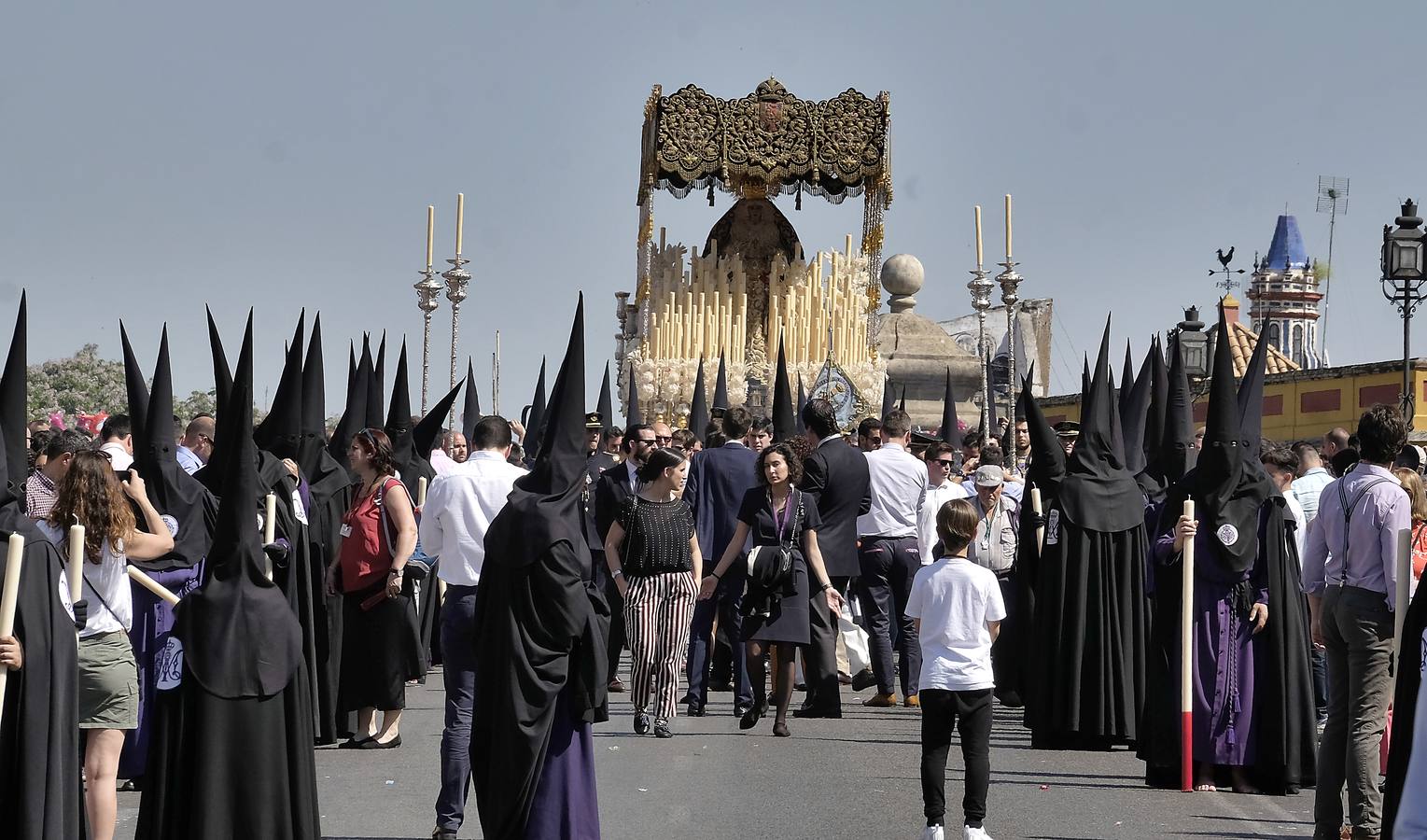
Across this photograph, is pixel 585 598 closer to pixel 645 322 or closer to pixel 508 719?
pixel 508 719

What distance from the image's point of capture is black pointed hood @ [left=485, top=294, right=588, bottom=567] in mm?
7891

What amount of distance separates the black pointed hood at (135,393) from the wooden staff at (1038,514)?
211 inches

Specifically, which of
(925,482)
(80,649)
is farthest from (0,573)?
(925,482)

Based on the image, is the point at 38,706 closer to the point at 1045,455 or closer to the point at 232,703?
the point at 232,703

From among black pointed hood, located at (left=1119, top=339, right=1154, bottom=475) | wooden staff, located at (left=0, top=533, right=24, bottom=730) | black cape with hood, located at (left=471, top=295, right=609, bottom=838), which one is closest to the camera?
wooden staff, located at (left=0, top=533, right=24, bottom=730)

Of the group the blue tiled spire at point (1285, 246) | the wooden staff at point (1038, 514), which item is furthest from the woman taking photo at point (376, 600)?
the blue tiled spire at point (1285, 246)

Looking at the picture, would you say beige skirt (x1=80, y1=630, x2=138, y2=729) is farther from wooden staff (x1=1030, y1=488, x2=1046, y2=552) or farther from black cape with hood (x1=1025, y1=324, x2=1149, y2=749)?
wooden staff (x1=1030, y1=488, x2=1046, y2=552)

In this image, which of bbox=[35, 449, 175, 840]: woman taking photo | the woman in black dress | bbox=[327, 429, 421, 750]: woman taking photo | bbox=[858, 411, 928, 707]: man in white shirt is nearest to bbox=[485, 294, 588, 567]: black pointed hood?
bbox=[35, 449, 175, 840]: woman taking photo

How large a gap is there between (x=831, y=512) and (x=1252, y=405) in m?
3.63

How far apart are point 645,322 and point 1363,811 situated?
82.9 ft

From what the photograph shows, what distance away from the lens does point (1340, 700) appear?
828 cm

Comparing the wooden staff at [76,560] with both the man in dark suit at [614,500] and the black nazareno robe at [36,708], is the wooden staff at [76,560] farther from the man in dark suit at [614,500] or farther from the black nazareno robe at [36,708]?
the man in dark suit at [614,500]

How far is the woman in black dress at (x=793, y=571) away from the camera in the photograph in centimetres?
1222

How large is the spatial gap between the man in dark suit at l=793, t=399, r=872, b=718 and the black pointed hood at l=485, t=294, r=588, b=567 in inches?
202
